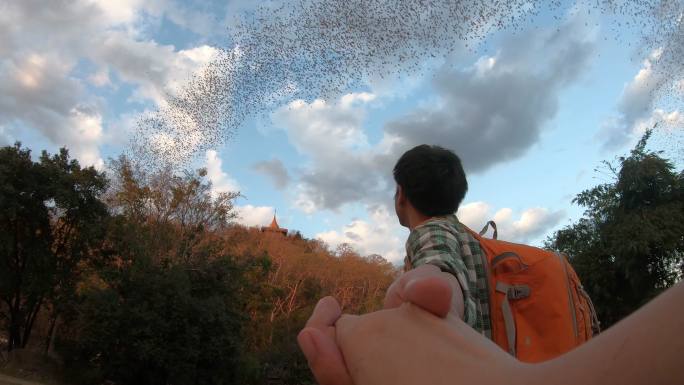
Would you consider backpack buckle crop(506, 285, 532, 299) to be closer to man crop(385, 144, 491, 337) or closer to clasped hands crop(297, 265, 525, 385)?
man crop(385, 144, 491, 337)

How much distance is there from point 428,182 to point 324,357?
102cm

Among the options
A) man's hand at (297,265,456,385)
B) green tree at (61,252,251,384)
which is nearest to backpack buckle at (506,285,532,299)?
man's hand at (297,265,456,385)

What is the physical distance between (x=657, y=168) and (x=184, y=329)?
17374mm

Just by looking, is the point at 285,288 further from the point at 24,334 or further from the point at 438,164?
the point at 438,164

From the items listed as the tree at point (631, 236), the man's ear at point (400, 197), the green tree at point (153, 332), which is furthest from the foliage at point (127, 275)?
the man's ear at point (400, 197)

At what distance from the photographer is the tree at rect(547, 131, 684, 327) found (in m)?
15.8

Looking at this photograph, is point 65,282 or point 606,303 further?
point 65,282

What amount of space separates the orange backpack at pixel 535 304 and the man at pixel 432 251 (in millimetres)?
41

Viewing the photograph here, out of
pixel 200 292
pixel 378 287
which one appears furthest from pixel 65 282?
pixel 378 287

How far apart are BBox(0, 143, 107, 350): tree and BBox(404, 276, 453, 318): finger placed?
77.9 ft

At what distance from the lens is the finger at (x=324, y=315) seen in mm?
878

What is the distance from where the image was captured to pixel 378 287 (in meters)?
50.5

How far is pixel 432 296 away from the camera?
2.33ft

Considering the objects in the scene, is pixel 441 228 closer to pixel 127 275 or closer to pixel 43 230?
pixel 127 275
